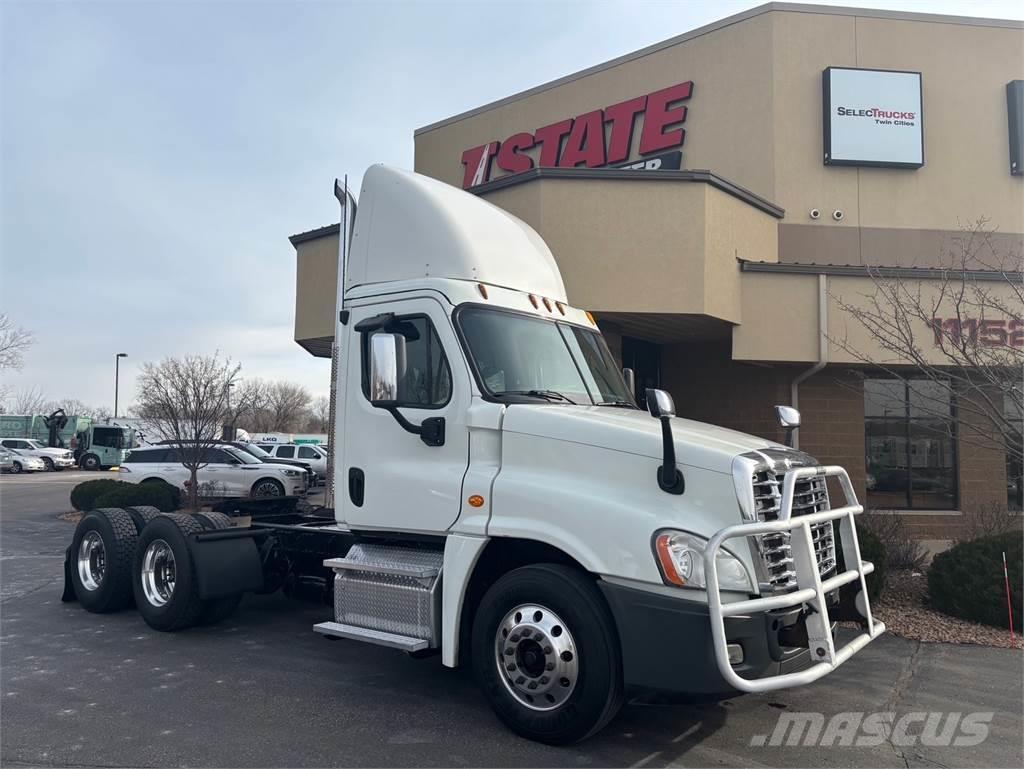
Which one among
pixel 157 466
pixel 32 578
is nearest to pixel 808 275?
pixel 32 578

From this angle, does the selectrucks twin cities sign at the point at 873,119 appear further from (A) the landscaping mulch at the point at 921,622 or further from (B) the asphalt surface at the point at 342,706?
(B) the asphalt surface at the point at 342,706

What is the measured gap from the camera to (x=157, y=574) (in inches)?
297

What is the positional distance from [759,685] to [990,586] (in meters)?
4.81

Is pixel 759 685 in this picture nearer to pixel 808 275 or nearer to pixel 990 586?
pixel 990 586

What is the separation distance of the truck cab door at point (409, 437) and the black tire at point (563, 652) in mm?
697

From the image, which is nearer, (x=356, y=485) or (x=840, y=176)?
(x=356, y=485)

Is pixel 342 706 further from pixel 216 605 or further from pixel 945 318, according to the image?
pixel 945 318

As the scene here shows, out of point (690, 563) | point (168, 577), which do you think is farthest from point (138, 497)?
point (690, 563)

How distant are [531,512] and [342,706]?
6.33 feet

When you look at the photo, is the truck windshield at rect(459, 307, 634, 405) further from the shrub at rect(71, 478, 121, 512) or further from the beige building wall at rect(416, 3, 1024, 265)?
the shrub at rect(71, 478, 121, 512)

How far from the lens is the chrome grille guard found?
4.04 meters

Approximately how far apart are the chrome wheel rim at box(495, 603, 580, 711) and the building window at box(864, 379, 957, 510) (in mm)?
10883

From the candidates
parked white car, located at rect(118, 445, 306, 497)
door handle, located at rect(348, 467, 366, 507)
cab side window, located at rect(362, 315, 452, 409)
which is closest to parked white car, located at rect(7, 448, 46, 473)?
parked white car, located at rect(118, 445, 306, 497)

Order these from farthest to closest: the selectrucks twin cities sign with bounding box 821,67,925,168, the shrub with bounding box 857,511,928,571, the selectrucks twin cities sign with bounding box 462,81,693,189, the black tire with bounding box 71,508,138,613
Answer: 1. the selectrucks twin cities sign with bounding box 462,81,693,189
2. the selectrucks twin cities sign with bounding box 821,67,925,168
3. the shrub with bounding box 857,511,928,571
4. the black tire with bounding box 71,508,138,613
